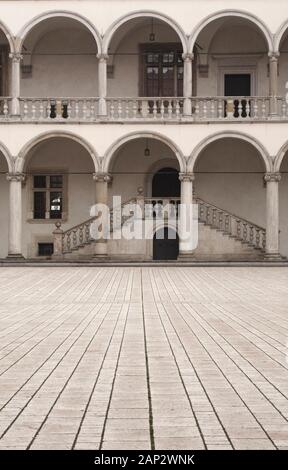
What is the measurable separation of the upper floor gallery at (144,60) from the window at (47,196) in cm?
275

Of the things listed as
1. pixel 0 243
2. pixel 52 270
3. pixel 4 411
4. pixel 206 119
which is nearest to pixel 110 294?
pixel 52 270

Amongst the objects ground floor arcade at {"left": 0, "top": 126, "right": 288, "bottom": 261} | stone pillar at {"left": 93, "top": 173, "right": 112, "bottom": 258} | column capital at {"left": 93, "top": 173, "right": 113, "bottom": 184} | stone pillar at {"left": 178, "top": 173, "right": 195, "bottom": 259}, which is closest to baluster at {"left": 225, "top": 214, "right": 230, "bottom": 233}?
ground floor arcade at {"left": 0, "top": 126, "right": 288, "bottom": 261}

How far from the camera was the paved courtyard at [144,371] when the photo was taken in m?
4.63

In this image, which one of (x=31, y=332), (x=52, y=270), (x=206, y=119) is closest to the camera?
(x=31, y=332)

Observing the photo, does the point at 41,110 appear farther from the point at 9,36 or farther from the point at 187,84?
the point at 187,84

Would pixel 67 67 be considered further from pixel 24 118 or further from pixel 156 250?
pixel 156 250

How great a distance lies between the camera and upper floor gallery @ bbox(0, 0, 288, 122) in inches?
1000

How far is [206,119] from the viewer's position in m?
25.4

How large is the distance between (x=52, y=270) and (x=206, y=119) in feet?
26.0

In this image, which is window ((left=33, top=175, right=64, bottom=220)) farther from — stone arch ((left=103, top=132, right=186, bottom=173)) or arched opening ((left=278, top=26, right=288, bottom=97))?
arched opening ((left=278, top=26, right=288, bottom=97))

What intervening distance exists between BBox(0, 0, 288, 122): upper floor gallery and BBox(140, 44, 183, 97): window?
4 cm

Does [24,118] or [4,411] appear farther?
[24,118]

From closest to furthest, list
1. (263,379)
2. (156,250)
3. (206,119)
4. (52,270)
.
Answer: (263,379) → (52,270) → (206,119) → (156,250)

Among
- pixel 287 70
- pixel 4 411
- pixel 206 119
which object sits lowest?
pixel 4 411
